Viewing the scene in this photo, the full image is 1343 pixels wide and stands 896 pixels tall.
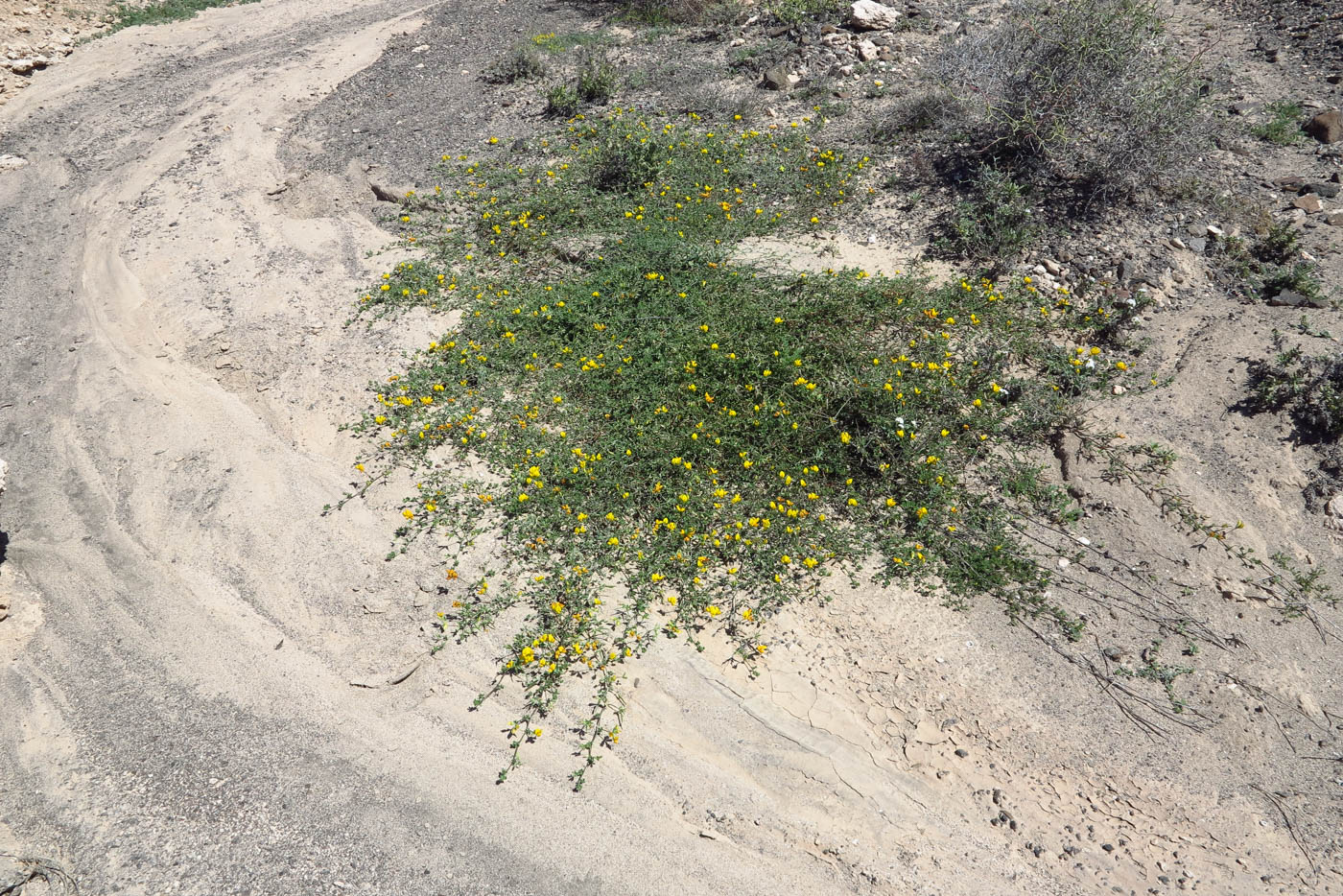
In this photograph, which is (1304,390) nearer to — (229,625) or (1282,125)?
(1282,125)

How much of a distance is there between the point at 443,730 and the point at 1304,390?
18.9 ft

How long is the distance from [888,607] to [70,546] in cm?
510

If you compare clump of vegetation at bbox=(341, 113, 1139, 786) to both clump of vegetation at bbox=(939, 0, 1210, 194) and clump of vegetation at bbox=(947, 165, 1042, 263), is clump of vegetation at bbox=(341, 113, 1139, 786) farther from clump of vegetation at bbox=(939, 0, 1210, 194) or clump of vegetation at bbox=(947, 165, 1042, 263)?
clump of vegetation at bbox=(939, 0, 1210, 194)

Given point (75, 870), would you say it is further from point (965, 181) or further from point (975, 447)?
point (965, 181)

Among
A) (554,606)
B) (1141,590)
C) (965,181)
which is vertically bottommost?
(1141,590)

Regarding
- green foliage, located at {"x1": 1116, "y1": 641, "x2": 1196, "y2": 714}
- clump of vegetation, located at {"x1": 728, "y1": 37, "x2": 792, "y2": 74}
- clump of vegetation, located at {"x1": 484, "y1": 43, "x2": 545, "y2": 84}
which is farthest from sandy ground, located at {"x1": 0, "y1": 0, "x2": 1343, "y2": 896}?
clump of vegetation, located at {"x1": 728, "y1": 37, "x2": 792, "y2": 74}

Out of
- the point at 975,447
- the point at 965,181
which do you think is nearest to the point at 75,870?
the point at 975,447

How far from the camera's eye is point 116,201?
7.98m

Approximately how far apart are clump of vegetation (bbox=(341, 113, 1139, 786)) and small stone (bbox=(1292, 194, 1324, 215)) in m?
2.17

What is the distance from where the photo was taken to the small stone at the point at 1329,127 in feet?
23.1

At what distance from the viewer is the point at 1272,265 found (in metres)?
6.07

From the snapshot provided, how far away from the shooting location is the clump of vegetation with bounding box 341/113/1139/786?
436cm

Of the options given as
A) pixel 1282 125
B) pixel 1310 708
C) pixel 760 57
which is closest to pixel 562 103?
pixel 760 57

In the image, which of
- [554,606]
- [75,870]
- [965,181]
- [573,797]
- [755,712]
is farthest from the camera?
[965,181]
